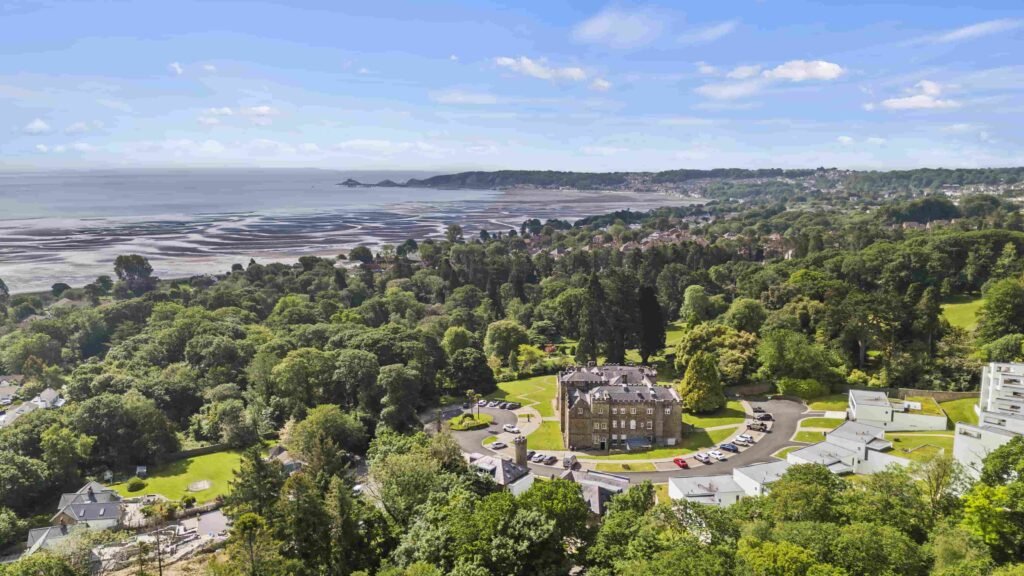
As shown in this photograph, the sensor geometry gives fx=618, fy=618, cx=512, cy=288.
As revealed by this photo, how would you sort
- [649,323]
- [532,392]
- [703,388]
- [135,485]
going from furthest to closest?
1. [649,323]
2. [532,392]
3. [703,388]
4. [135,485]

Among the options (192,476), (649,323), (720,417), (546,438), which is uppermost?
(649,323)

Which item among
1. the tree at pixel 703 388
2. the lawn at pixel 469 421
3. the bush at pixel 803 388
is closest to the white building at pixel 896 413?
the bush at pixel 803 388

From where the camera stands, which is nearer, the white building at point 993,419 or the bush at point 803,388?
the white building at point 993,419

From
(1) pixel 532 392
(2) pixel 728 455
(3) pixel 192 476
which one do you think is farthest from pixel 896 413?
(3) pixel 192 476

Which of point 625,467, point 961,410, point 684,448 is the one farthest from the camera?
point 961,410

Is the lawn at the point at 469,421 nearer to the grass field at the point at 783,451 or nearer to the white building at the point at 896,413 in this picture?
the grass field at the point at 783,451

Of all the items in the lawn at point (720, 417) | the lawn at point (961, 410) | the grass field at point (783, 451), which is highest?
the lawn at point (961, 410)

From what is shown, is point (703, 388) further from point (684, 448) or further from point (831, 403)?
point (831, 403)

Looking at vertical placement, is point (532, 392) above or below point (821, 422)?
below
